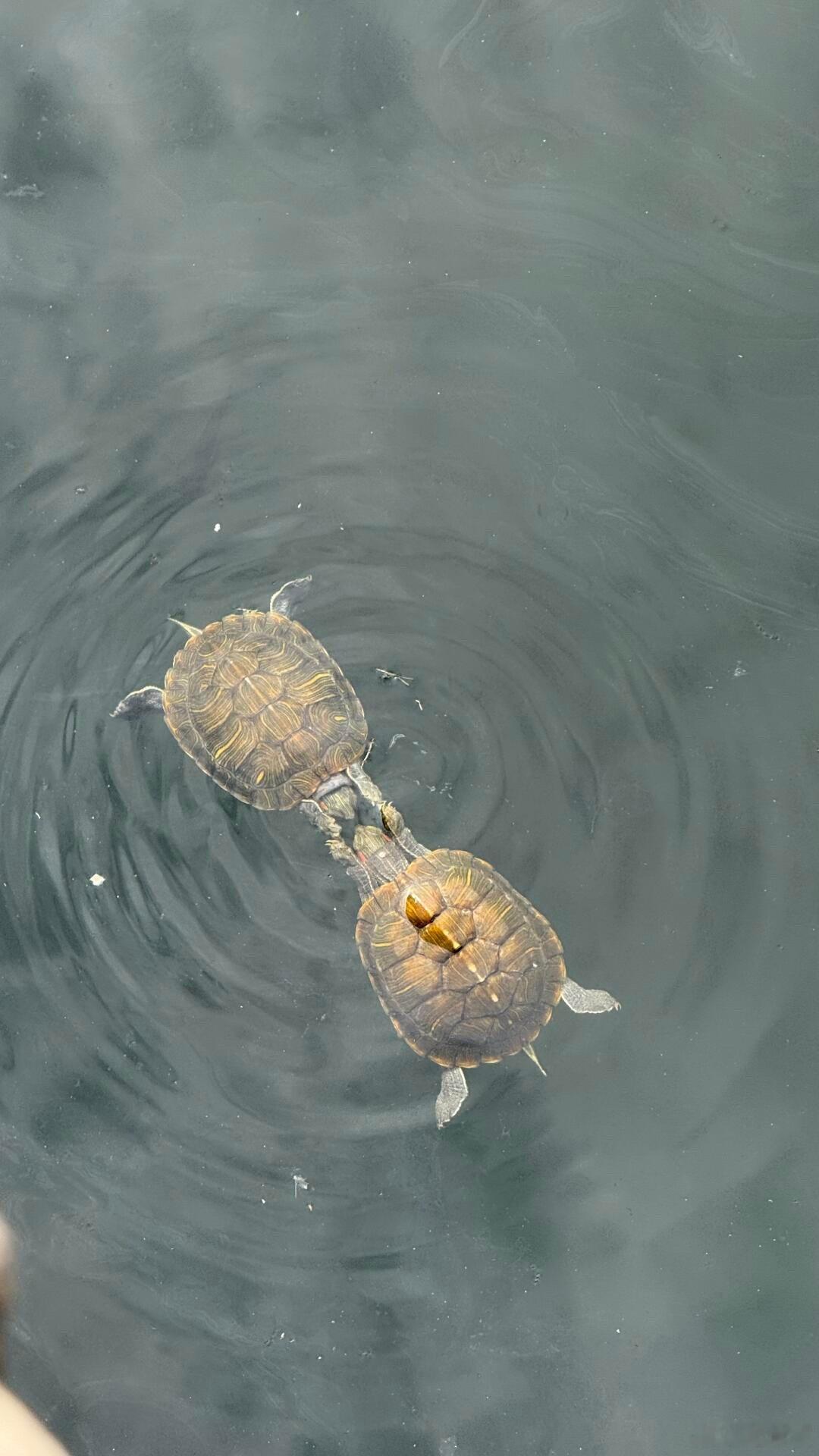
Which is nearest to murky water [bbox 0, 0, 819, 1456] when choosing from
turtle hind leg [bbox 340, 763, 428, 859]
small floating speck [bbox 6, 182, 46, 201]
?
small floating speck [bbox 6, 182, 46, 201]

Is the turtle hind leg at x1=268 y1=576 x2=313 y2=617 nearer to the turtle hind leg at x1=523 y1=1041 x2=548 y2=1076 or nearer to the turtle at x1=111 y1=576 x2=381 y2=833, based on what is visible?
the turtle at x1=111 y1=576 x2=381 y2=833

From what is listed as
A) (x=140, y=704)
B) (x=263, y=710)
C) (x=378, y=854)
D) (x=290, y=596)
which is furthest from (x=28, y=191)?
(x=378, y=854)

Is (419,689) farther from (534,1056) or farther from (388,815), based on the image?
(534,1056)

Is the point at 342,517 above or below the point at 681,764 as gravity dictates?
above

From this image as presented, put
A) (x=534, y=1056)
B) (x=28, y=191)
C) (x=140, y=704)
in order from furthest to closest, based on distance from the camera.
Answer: (x=28, y=191) < (x=140, y=704) < (x=534, y=1056)

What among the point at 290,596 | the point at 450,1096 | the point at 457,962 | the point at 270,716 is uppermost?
the point at 290,596

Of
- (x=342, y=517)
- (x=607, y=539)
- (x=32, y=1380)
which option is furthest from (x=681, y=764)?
(x=32, y=1380)

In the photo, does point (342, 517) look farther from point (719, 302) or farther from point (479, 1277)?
point (479, 1277)
